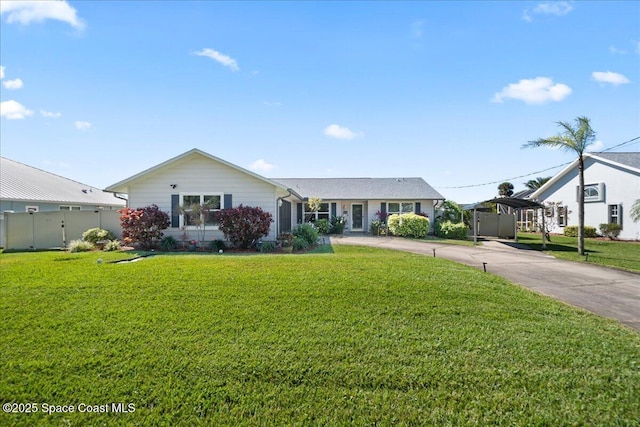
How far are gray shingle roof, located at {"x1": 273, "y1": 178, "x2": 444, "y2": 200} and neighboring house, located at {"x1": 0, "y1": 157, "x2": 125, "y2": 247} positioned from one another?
542 inches

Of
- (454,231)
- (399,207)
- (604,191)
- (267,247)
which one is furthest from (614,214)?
(267,247)

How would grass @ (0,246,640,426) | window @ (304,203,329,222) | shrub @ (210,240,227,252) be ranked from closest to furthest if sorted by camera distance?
grass @ (0,246,640,426), shrub @ (210,240,227,252), window @ (304,203,329,222)

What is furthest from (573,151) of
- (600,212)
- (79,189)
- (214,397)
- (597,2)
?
(79,189)

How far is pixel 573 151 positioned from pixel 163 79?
1664 cm

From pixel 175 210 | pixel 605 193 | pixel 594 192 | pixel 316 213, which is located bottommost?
pixel 316 213

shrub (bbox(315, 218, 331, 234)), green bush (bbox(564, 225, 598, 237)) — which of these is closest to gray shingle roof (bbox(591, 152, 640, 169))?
green bush (bbox(564, 225, 598, 237))

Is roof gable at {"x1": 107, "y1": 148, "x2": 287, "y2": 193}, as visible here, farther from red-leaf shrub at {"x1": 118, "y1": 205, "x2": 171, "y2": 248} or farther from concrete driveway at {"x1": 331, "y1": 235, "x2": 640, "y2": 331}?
concrete driveway at {"x1": 331, "y1": 235, "x2": 640, "y2": 331}

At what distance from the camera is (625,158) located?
21359 millimetres

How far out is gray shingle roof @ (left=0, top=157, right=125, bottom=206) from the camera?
61.5 feet

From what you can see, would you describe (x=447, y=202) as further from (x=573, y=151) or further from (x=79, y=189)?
(x=79, y=189)

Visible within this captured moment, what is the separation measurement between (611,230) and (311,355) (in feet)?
80.8

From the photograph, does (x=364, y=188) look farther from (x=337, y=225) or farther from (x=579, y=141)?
(x=579, y=141)

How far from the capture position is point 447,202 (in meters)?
23.3

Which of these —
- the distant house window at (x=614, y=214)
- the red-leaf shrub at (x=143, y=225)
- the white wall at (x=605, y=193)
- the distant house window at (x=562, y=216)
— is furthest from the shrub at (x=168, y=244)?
the distant house window at (x=614, y=214)
